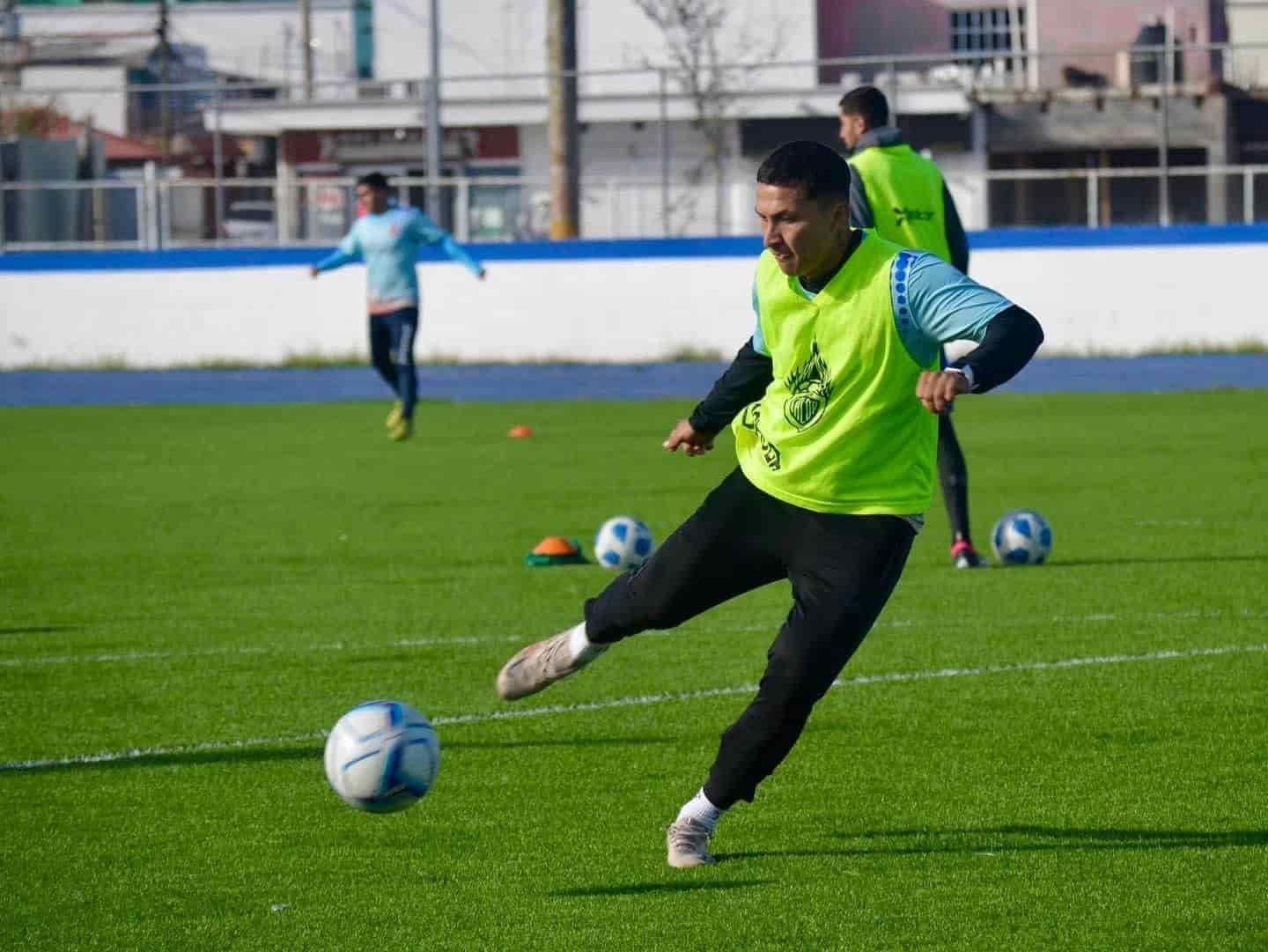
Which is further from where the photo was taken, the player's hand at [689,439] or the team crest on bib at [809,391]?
the player's hand at [689,439]

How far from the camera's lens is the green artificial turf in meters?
5.19

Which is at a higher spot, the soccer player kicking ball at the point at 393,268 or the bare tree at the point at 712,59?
the bare tree at the point at 712,59

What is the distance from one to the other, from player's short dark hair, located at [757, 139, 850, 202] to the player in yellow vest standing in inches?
189

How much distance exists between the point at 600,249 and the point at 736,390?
23.5 meters

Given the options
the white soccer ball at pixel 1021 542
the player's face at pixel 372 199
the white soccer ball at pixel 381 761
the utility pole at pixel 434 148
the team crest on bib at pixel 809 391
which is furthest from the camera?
the utility pole at pixel 434 148

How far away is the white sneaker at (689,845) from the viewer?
5.55 meters

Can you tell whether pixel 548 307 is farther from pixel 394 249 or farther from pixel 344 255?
pixel 394 249

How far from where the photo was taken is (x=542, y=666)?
5984 millimetres

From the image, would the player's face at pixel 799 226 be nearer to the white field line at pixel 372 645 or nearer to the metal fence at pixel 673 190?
the white field line at pixel 372 645

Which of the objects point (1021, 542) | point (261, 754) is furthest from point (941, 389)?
point (1021, 542)

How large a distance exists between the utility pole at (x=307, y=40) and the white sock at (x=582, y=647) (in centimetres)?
3909

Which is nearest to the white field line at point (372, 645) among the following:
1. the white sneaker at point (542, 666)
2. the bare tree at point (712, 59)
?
the white sneaker at point (542, 666)

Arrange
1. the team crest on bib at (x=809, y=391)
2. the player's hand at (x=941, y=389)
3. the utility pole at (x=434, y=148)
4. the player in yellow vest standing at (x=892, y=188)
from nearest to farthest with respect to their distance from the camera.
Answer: the player's hand at (x=941, y=389)
the team crest on bib at (x=809, y=391)
the player in yellow vest standing at (x=892, y=188)
the utility pole at (x=434, y=148)

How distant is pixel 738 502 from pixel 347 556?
23.0 ft
